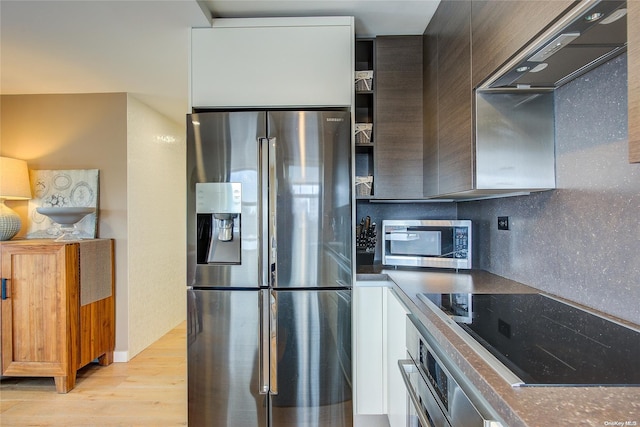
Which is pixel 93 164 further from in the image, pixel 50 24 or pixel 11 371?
pixel 11 371

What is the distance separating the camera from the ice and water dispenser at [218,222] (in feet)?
6.08

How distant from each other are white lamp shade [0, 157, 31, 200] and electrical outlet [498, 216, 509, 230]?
3639 millimetres

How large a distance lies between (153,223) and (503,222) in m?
3.17

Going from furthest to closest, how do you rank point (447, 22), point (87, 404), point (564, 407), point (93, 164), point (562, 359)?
point (93, 164) < point (87, 404) < point (447, 22) < point (562, 359) < point (564, 407)

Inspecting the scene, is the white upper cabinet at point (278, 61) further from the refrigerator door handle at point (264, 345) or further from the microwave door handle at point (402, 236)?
the refrigerator door handle at point (264, 345)

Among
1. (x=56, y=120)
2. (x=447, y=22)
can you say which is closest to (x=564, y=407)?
(x=447, y=22)

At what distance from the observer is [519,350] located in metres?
0.90

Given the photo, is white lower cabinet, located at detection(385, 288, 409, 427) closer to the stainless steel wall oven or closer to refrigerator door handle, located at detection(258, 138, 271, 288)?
the stainless steel wall oven

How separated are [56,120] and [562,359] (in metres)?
3.89

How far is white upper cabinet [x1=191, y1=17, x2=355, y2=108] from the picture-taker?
198 cm

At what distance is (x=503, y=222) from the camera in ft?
5.99

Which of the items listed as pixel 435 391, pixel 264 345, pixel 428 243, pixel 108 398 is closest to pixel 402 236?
pixel 428 243

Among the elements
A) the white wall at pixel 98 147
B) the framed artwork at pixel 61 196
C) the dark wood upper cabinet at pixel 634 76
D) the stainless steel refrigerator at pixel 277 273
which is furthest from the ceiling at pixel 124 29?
the dark wood upper cabinet at pixel 634 76

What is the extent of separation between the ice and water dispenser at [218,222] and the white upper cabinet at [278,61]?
20.4 inches
